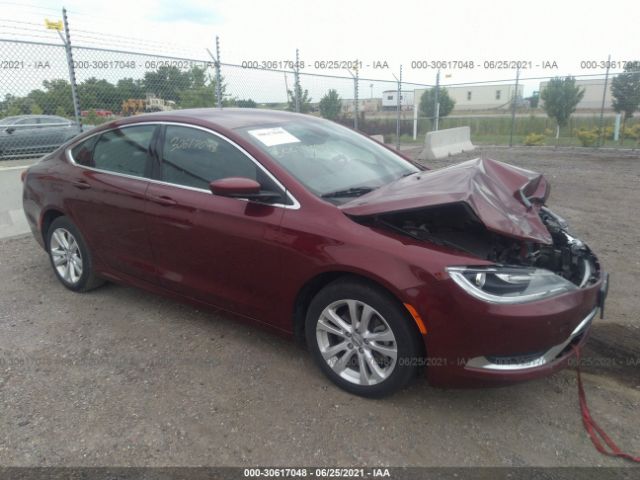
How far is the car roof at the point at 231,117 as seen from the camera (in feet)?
11.7

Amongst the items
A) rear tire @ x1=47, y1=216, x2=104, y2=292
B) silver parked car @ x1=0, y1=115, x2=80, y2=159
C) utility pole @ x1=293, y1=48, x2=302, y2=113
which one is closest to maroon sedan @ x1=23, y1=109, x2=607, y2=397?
rear tire @ x1=47, y1=216, x2=104, y2=292

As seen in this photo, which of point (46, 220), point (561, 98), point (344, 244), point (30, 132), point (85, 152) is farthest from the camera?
point (561, 98)

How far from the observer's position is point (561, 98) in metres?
22.4

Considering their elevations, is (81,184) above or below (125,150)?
below

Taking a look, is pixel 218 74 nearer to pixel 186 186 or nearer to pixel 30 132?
pixel 30 132

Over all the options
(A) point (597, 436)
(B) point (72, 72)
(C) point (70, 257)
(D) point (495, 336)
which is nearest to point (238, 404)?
(D) point (495, 336)

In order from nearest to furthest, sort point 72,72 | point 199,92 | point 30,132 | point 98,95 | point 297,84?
point 72,72 < point 98,95 < point 30,132 < point 199,92 < point 297,84

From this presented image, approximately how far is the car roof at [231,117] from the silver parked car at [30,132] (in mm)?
4001

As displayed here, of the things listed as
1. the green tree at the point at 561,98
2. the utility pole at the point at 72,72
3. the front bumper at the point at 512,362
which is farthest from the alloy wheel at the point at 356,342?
the green tree at the point at 561,98

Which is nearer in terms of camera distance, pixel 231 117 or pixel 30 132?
pixel 231 117

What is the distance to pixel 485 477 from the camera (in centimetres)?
237

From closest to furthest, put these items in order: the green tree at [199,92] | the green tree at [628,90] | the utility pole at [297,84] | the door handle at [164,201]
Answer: the door handle at [164,201]
the green tree at [199,92]
the utility pole at [297,84]
the green tree at [628,90]

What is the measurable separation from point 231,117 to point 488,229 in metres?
2.10

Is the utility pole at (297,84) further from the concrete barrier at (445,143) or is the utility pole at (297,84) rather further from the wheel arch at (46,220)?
the wheel arch at (46,220)
